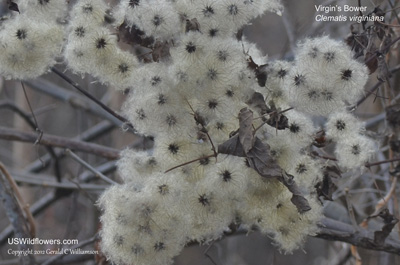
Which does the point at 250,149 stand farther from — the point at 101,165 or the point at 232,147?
the point at 101,165

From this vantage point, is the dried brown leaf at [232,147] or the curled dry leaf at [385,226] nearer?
the dried brown leaf at [232,147]

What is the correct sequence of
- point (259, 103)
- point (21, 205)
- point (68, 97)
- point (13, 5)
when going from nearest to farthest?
point (259, 103)
point (13, 5)
point (21, 205)
point (68, 97)

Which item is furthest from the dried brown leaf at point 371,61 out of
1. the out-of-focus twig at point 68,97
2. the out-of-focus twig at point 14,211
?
the out-of-focus twig at point 68,97

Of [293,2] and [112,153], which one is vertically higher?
[293,2]

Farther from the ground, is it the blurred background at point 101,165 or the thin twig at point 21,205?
the blurred background at point 101,165

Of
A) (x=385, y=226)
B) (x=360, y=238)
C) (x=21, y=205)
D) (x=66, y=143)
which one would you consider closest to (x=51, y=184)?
(x=66, y=143)

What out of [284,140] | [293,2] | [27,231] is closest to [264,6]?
[284,140]

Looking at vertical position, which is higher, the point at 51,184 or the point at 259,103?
the point at 51,184

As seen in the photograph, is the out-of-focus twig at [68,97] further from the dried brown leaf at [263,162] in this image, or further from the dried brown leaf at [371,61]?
the dried brown leaf at [263,162]

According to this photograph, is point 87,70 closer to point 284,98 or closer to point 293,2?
point 284,98

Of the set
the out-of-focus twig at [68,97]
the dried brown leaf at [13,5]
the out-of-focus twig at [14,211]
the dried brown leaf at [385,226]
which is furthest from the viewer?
the out-of-focus twig at [68,97]

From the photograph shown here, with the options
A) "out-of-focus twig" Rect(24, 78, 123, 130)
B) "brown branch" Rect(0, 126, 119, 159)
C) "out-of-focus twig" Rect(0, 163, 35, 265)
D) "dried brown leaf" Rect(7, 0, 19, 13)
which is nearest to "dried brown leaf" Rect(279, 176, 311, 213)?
"dried brown leaf" Rect(7, 0, 19, 13)
